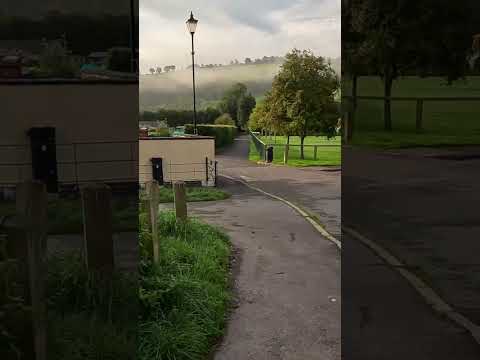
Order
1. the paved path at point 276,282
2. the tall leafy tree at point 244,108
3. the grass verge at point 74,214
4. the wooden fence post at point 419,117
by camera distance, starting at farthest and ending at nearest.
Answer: the tall leafy tree at point 244,108 < the paved path at point 276,282 < the wooden fence post at point 419,117 < the grass verge at point 74,214

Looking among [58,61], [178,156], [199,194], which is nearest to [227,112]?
[178,156]

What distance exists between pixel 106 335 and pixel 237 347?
0.76 metres

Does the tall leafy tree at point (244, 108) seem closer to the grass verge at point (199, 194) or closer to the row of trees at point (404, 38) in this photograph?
the grass verge at point (199, 194)

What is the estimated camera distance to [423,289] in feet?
8.68

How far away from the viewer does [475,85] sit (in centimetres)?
245

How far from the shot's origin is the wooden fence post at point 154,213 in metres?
2.66

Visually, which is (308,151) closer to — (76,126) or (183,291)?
(183,291)

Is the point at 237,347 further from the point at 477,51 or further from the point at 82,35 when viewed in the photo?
the point at 477,51

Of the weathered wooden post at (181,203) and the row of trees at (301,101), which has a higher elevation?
the row of trees at (301,101)

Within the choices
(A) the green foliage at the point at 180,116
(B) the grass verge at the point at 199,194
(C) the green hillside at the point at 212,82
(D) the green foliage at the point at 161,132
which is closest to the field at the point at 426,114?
(C) the green hillside at the point at 212,82

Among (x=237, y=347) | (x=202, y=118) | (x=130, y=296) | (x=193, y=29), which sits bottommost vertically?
(x=237, y=347)

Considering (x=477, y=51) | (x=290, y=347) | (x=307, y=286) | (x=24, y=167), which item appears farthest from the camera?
(x=307, y=286)

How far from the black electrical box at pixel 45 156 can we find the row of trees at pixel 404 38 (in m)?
1.52

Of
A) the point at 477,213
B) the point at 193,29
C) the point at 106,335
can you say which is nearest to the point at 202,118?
the point at 193,29
